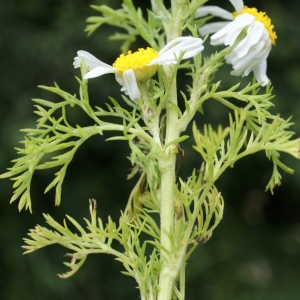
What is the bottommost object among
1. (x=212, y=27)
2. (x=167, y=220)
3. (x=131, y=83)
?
(x=167, y=220)

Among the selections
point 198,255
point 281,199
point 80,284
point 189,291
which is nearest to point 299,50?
point 281,199

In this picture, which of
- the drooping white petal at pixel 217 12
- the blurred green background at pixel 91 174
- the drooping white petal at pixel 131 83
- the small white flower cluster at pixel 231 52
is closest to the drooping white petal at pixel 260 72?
the small white flower cluster at pixel 231 52

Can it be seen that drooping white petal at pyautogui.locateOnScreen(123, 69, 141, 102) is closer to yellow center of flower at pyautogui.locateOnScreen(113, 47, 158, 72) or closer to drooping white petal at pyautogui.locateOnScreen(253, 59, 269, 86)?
yellow center of flower at pyautogui.locateOnScreen(113, 47, 158, 72)

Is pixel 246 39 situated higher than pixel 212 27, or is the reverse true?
pixel 212 27

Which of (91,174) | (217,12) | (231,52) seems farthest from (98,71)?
(91,174)

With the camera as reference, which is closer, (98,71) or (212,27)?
(98,71)

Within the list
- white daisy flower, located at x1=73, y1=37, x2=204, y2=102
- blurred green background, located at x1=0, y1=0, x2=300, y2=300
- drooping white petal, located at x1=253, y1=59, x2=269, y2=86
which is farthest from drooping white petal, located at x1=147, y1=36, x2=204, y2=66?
blurred green background, located at x1=0, y1=0, x2=300, y2=300

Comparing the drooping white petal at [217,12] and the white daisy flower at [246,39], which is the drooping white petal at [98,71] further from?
the drooping white petal at [217,12]

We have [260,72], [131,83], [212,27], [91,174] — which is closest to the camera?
[131,83]

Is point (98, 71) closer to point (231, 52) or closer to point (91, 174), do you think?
point (231, 52)
